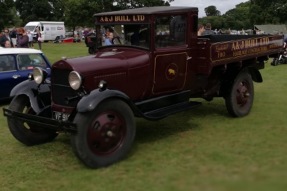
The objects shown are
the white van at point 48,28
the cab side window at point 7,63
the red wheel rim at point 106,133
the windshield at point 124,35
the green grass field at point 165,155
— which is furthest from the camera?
the white van at point 48,28

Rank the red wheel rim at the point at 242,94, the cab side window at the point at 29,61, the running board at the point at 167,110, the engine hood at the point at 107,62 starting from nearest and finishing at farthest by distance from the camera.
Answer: the engine hood at the point at 107,62 → the running board at the point at 167,110 → the red wheel rim at the point at 242,94 → the cab side window at the point at 29,61

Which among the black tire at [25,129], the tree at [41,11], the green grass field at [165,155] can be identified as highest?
the tree at [41,11]

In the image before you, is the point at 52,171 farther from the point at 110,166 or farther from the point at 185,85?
the point at 185,85

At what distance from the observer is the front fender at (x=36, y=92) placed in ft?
20.4

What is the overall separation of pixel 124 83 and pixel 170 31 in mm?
1185

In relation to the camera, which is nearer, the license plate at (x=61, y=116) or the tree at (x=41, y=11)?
the license plate at (x=61, y=116)

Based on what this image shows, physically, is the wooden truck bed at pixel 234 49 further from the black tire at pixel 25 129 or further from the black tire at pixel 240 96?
the black tire at pixel 25 129

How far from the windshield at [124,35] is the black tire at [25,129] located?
5.02 ft

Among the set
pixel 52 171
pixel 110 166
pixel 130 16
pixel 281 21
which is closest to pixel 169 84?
pixel 130 16

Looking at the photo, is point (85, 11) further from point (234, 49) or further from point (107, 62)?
point (107, 62)

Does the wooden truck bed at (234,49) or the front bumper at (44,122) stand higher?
the wooden truck bed at (234,49)

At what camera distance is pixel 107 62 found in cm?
575

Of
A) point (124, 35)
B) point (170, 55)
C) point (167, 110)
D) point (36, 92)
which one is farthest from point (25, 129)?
point (170, 55)

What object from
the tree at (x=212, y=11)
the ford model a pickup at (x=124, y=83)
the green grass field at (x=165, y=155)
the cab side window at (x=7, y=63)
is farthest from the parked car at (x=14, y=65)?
the tree at (x=212, y=11)
